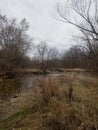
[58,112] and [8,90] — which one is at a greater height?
[58,112]

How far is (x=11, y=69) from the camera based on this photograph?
37.0 m

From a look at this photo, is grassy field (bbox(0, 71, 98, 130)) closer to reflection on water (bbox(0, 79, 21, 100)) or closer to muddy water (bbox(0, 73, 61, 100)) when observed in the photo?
muddy water (bbox(0, 73, 61, 100))

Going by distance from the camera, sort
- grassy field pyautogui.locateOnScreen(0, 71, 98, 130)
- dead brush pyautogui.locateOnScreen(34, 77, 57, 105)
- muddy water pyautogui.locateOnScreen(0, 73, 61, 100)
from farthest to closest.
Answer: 1. muddy water pyautogui.locateOnScreen(0, 73, 61, 100)
2. dead brush pyautogui.locateOnScreen(34, 77, 57, 105)
3. grassy field pyautogui.locateOnScreen(0, 71, 98, 130)

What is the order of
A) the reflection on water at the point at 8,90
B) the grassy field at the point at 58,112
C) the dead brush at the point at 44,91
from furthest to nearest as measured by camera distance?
the reflection on water at the point at 8,90, the dead brush at the point at 44,91, the grassy field at the point at 58,112

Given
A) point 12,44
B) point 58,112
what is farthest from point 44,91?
point 12,44

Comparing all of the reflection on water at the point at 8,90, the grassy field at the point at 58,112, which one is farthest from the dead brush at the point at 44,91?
the reflection on water at the point at 8,90

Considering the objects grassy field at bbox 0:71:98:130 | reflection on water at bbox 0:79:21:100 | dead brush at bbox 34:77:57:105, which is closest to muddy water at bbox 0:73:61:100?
reflection on water at bbox 0:79:21:100

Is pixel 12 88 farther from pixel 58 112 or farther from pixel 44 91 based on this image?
pixel 58 112

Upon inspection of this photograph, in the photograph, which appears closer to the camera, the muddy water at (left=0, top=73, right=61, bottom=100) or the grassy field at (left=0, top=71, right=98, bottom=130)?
the grassy field at (left=0, top=71, right=98, bottom=130)

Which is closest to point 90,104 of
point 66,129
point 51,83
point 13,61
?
point 66,129

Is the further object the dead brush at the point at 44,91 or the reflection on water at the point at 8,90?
the reflection on water at the point at 8,90

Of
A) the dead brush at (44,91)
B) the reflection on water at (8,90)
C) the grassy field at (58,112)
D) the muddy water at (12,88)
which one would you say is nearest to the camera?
the grassy field at (58,112)

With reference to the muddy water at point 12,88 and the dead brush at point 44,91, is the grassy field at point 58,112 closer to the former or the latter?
the dead brush at point 44,91

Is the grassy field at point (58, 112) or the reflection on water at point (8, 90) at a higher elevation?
the grassy field at point (58, 112)
